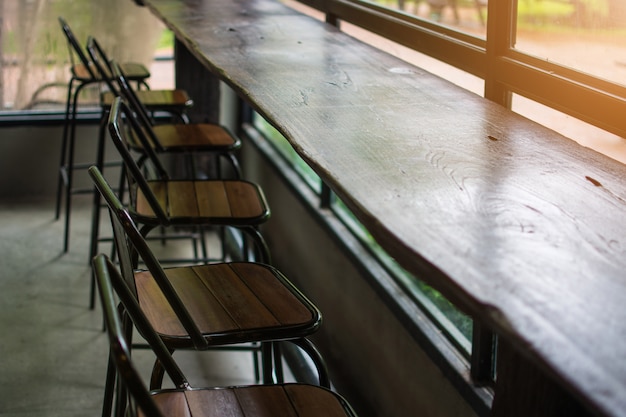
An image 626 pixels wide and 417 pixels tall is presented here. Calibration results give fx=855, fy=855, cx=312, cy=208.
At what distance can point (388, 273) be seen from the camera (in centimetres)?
254

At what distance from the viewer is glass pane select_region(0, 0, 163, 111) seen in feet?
15.5

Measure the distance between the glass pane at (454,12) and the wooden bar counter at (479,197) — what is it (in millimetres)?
166

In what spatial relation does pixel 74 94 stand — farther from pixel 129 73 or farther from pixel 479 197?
pixel 479 197

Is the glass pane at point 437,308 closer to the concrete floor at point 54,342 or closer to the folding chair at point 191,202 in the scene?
the folding chair at point 191,202

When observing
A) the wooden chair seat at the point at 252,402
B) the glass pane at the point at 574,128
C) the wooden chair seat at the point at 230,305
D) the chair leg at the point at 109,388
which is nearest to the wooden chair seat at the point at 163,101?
the wooden chair seat at the point at 230,305

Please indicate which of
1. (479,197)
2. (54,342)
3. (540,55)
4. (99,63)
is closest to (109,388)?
(479,197)

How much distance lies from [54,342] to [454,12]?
1.95 metres

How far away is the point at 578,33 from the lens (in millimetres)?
1661

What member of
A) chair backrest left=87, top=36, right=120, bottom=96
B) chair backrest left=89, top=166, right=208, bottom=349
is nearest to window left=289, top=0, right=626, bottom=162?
chair backrest left=89, top=166, right=208, bottom=349

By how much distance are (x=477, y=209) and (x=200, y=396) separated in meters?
0.58

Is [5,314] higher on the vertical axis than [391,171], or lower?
lower

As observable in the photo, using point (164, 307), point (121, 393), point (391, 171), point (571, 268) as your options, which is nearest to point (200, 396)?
point (121, 393)

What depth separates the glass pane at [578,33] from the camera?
1.53 metres

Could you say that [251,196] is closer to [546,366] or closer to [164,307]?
[164,307]
